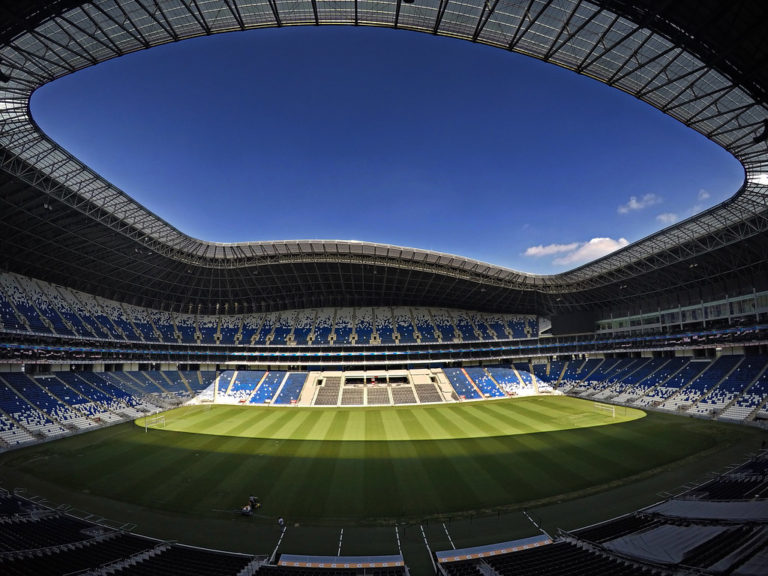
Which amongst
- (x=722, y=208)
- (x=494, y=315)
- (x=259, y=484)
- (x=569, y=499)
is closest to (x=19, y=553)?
(x=259, y=484)

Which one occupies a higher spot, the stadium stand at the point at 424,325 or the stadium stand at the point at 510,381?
the stadium stand at the point at 424,325

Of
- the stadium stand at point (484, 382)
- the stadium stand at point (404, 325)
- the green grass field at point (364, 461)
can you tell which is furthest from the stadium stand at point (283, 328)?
the stadium stand at point (484, 382)

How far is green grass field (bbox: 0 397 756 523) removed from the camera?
19.0m

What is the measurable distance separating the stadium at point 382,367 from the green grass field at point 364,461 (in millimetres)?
251

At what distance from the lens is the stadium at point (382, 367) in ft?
48.1

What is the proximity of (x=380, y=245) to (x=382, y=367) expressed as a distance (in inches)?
919

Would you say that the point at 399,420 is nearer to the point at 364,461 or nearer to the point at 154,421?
the point at 364,461

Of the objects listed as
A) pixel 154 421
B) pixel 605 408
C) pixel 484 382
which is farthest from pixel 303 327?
pixel 605 408

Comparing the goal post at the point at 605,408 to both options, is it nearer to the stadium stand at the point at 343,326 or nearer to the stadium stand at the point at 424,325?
the stadium stand at the point at 424,325

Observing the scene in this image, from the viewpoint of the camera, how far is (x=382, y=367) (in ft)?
202

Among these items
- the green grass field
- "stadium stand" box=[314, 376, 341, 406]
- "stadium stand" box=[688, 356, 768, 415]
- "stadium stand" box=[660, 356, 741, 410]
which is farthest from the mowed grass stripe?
"stadium stand" box=[688, 356, 768, 415]

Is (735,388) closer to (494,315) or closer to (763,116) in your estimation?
(763,116)

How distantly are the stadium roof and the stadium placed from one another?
187 mm

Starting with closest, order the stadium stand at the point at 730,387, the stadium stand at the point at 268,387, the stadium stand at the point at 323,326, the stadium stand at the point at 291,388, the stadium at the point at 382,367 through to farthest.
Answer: the stadium at the point at 382,367 < the stadium stand at the point at 730,387 < the stadium stand at the point at 291,388 < the stadium stand at the point at 268,387 < the stadium stand at the point at 323,326
